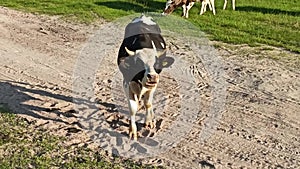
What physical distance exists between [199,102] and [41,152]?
2789 millimetres

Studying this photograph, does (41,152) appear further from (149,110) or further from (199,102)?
(199,102)

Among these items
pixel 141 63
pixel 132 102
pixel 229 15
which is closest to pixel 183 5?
pixel 229 15

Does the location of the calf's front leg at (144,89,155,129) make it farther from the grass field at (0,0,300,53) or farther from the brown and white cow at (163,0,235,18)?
the brown and white cow at (163,0,235,18)

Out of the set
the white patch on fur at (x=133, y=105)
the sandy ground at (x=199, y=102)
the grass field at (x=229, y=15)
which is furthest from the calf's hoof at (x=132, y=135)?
the grass field at (x=229, y=15)

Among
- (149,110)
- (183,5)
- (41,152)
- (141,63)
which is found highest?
(141,63)

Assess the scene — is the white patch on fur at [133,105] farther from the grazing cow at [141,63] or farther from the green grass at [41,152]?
the green grass at [41,152]

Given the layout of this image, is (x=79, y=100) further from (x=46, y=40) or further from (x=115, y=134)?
(x=46, y=40)

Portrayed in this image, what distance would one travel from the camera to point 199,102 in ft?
29.3

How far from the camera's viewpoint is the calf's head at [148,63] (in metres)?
6.80

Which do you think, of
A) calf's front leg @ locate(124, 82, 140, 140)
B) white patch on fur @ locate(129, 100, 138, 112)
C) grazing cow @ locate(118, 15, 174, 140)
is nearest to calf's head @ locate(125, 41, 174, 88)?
grazing cow @ locate(118, 15, 174, 140)

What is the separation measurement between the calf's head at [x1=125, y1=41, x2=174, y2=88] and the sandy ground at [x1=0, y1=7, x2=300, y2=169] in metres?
1.05

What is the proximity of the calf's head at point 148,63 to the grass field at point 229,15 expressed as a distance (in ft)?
19.2

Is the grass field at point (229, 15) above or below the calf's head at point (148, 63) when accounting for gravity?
below

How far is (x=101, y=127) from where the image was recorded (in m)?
8.02
